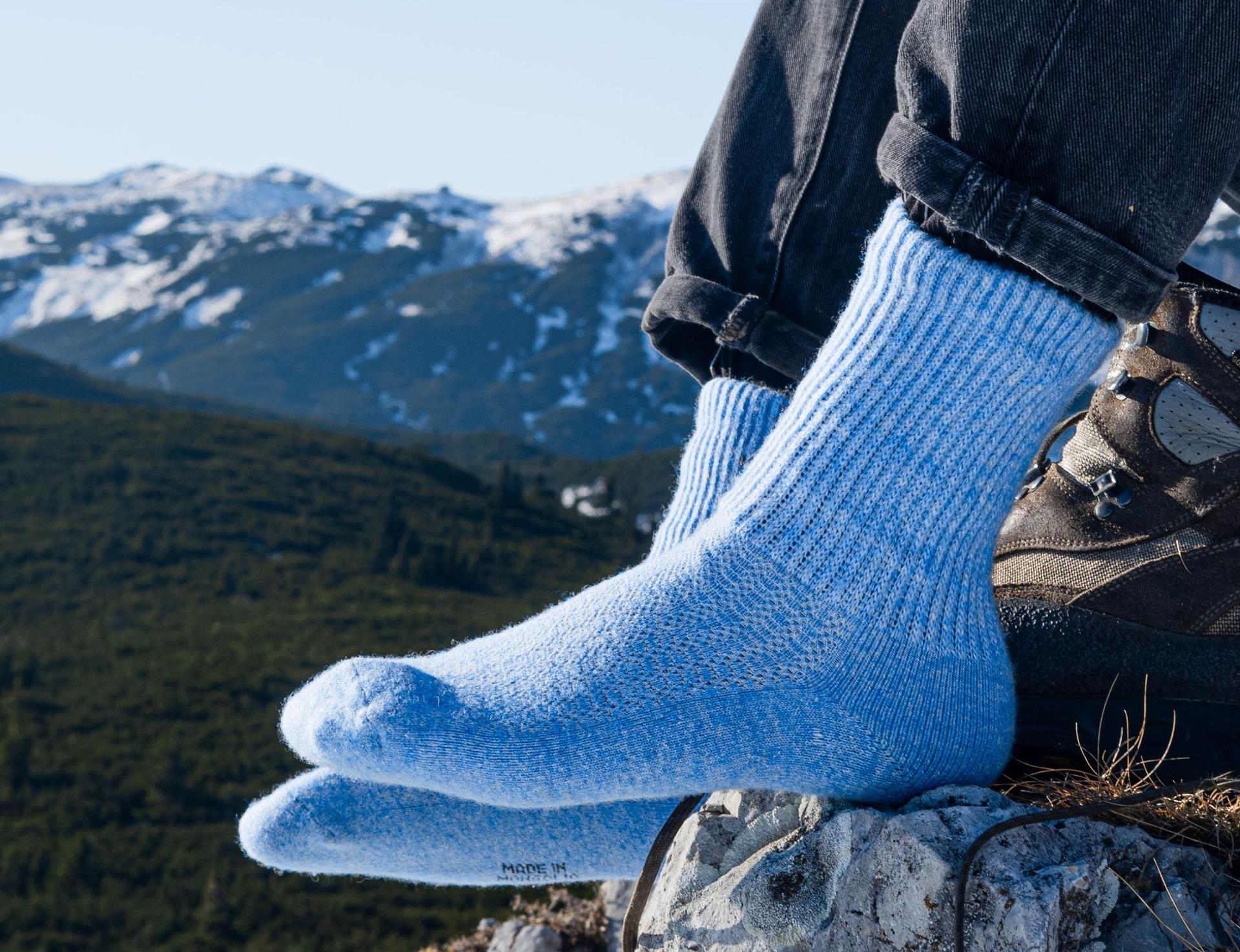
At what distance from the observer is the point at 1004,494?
1.44 metres

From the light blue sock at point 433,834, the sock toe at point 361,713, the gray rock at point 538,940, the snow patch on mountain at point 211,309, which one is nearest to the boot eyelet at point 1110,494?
the light blue sock at point 433,834

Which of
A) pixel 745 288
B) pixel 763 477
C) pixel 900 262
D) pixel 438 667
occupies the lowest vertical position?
pixel 438 667

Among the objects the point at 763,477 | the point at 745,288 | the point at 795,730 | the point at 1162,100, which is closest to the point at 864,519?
the point at 763,477

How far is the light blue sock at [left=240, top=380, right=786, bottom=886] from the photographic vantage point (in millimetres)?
1640

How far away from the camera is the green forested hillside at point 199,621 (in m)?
21.0

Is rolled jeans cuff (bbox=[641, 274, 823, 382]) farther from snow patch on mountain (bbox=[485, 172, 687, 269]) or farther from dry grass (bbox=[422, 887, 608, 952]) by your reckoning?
snow patch on mountain (bbox=[485, 172, 687, 269])

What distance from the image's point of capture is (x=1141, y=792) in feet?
4.75

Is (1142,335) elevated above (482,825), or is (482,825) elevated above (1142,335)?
(1142,335)

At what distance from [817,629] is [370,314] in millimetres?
165112

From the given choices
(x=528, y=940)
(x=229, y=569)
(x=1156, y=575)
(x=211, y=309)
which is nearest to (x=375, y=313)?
(x=211, y=309)

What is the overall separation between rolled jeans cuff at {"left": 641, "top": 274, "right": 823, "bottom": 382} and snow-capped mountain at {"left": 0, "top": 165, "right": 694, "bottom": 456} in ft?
447

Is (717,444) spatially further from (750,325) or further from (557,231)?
(557,231)

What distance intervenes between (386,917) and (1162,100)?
74.1ft

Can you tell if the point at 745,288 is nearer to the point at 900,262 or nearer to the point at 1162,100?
the point at 900,262
